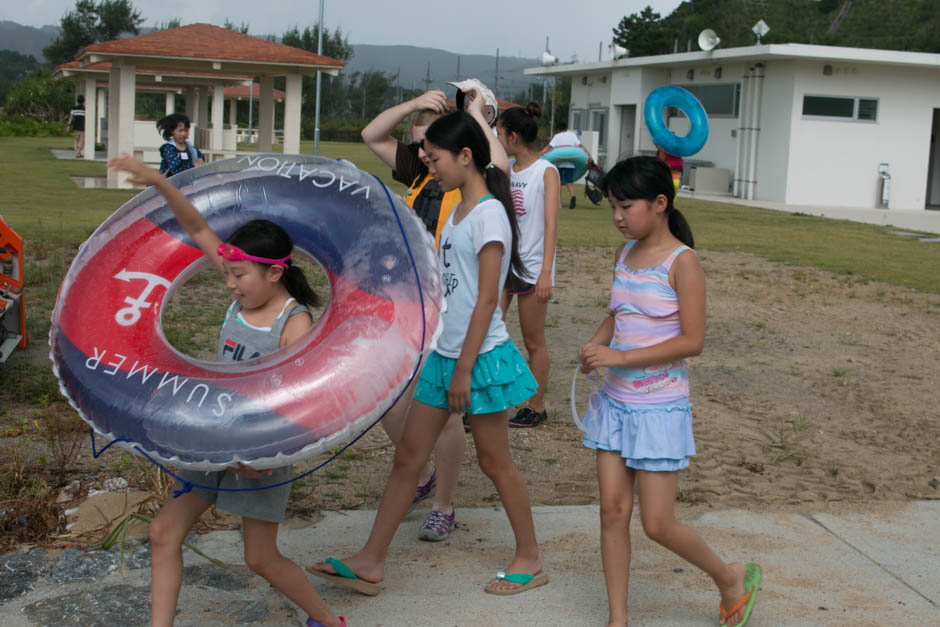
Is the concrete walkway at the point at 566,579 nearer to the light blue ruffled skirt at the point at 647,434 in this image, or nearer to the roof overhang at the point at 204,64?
the light blue ruffled skirt at the point at 647,434

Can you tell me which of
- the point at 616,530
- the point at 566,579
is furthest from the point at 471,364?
the point at 566,579

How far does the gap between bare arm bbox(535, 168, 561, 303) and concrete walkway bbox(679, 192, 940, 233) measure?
46.3ft

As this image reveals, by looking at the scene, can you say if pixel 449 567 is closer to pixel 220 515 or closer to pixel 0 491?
pixel 220 515

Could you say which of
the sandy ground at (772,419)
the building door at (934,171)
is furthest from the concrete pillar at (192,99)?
the sandy ground at (772,419)

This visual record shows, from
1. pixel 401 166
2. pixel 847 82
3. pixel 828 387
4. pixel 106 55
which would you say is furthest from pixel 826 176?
pixel 401 166

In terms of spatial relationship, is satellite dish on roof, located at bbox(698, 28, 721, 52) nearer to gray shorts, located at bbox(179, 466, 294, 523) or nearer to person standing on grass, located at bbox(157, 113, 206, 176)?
person standing on grass, located at bbox(157, 113, 206, 176)

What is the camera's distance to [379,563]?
10.5 ft

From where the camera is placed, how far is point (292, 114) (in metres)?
19.5

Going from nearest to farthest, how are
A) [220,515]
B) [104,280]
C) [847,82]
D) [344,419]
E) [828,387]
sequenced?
[344,419] < [104,280] < [220,515] < [828,387] < [847,82]

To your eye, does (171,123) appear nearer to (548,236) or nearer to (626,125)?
(548,236)

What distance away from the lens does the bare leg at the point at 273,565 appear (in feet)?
8.80

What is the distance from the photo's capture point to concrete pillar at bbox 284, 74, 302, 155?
19234mm

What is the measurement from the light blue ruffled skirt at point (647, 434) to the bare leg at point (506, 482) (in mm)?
346

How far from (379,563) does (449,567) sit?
0.34 metres
